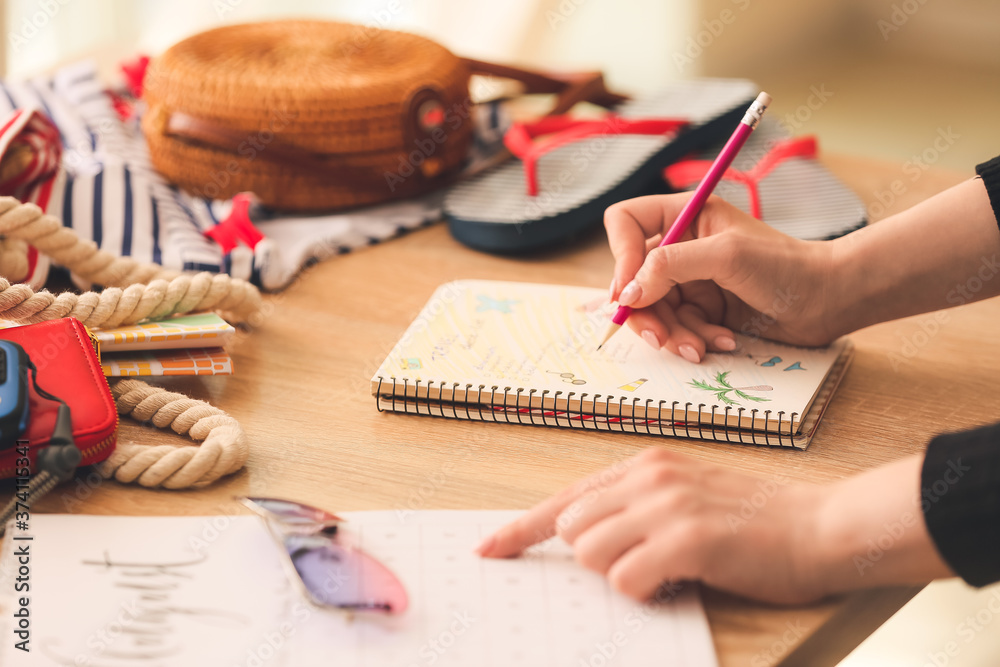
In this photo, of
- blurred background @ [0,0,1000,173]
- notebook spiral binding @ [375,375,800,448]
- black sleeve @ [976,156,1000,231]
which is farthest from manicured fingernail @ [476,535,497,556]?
blurred background @ [0,0,1000,173]

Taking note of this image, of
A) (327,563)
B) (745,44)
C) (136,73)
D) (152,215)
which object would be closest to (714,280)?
(327,563)

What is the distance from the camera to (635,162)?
3.28 ft

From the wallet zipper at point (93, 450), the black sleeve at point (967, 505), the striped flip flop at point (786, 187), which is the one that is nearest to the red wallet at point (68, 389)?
the wallet zipper at point (93, 450)

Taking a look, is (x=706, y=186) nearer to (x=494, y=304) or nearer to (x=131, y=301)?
(x=494, y=304)

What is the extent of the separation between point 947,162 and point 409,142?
2.40 m

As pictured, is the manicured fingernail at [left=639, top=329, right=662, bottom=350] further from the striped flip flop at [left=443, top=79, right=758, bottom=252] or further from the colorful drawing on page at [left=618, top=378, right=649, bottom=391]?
the striped flip flop at [left=443, top=79, right=758, bottom=252]

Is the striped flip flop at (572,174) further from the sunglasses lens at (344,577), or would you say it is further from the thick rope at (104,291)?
the sunglasses lens at (344,577)

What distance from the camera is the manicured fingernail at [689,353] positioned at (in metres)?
0.69

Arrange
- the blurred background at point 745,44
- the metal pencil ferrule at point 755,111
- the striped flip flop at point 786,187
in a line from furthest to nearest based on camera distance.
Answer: the blurred background at point 745,44, the striped flip flop at point 786,187, the metal pencil ferrule at point 755,111

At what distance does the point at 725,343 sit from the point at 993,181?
24 centimetres

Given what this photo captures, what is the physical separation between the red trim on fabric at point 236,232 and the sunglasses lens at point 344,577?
43 cm

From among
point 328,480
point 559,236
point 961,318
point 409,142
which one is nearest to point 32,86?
point 409,142

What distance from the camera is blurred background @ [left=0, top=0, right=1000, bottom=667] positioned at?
1782mm

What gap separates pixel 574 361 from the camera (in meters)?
0.69
